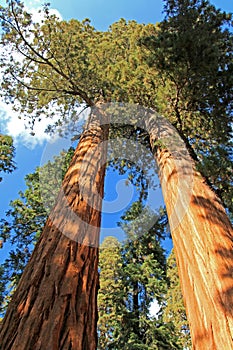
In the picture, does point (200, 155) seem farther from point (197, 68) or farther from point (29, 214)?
point (29, 214)

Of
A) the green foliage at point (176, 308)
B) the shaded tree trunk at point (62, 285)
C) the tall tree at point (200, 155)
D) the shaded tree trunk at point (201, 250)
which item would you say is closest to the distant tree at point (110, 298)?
the green foliage at point (176, 308)

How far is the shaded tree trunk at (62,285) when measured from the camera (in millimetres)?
1545

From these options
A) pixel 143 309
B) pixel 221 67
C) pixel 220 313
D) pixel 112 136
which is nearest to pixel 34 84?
pixel 112 136

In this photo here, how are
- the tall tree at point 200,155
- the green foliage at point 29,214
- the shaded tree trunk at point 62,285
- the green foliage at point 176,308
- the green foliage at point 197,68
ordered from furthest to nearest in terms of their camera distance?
the green foliage at point 176,308, the green foliage at point 29,214, the green foliage at point 197,68, the tall tree at point 200,155, the shaded tree trunk at point 62,285

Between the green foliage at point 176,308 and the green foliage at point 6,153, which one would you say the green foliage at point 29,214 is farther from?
the green foliage at point 176,308

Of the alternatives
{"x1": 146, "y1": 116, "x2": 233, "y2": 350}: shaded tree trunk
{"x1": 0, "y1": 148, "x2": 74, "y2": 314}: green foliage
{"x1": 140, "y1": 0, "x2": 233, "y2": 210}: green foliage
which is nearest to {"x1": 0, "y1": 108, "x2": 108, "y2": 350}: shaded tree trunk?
{"x1": 146, "y1": 116, "x2": 233, "y2": 350}: shaded tree trunk

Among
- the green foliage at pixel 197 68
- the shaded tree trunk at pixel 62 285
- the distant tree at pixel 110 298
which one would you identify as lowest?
the shaded tree trunk at pixel 62 285

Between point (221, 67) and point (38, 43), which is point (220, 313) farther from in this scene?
point (38, 43)

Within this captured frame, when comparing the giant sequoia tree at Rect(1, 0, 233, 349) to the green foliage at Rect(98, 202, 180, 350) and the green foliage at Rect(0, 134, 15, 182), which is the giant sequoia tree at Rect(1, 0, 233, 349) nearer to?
the green foliage at Rect(0, 134, 15, 182)

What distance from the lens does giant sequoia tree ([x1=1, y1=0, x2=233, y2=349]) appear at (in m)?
1.82

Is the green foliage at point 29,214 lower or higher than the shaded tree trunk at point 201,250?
higher

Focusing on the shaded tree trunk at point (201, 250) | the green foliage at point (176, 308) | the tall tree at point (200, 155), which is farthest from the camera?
the green foliage at point (176, 308)

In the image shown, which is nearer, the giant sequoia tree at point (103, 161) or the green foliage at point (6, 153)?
the giant sequoia tree at point (103, 161)

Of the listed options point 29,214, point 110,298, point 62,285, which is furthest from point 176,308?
point 62,285
